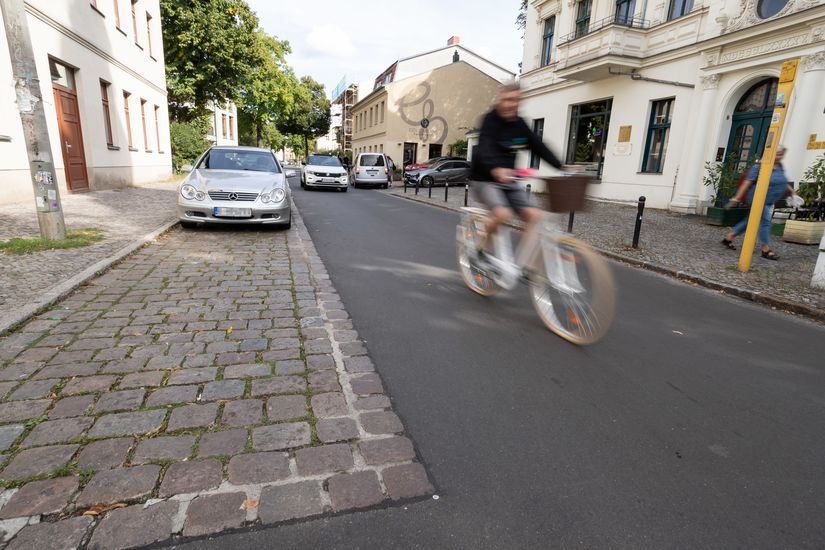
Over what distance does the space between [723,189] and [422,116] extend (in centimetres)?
2870

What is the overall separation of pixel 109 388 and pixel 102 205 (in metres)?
10.2

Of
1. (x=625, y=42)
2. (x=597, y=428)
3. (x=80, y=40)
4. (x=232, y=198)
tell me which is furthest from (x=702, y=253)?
(x=80, y=40)

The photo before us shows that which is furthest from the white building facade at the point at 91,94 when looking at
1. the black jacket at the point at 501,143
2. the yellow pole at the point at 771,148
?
the yellow pole at the point at 771,148

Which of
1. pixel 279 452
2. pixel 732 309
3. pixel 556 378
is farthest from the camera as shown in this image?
pixel 732 309

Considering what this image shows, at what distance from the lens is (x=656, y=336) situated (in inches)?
167

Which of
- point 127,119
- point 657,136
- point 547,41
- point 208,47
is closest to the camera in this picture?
point 657,136

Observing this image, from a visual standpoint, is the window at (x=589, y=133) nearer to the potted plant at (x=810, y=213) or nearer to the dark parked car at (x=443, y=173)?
the dark parked car at (x=443, y=173)

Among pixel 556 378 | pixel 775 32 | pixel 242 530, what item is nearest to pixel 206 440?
pixel 242 530

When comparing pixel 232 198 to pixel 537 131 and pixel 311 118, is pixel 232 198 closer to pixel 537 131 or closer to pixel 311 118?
pixel 537 131

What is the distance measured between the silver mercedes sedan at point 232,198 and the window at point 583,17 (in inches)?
621

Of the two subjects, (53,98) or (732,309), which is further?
(53,98)

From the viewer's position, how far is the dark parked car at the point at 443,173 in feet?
83.4

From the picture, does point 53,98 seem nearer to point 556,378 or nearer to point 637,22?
point 556,378

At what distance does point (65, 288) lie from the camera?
461 cm
